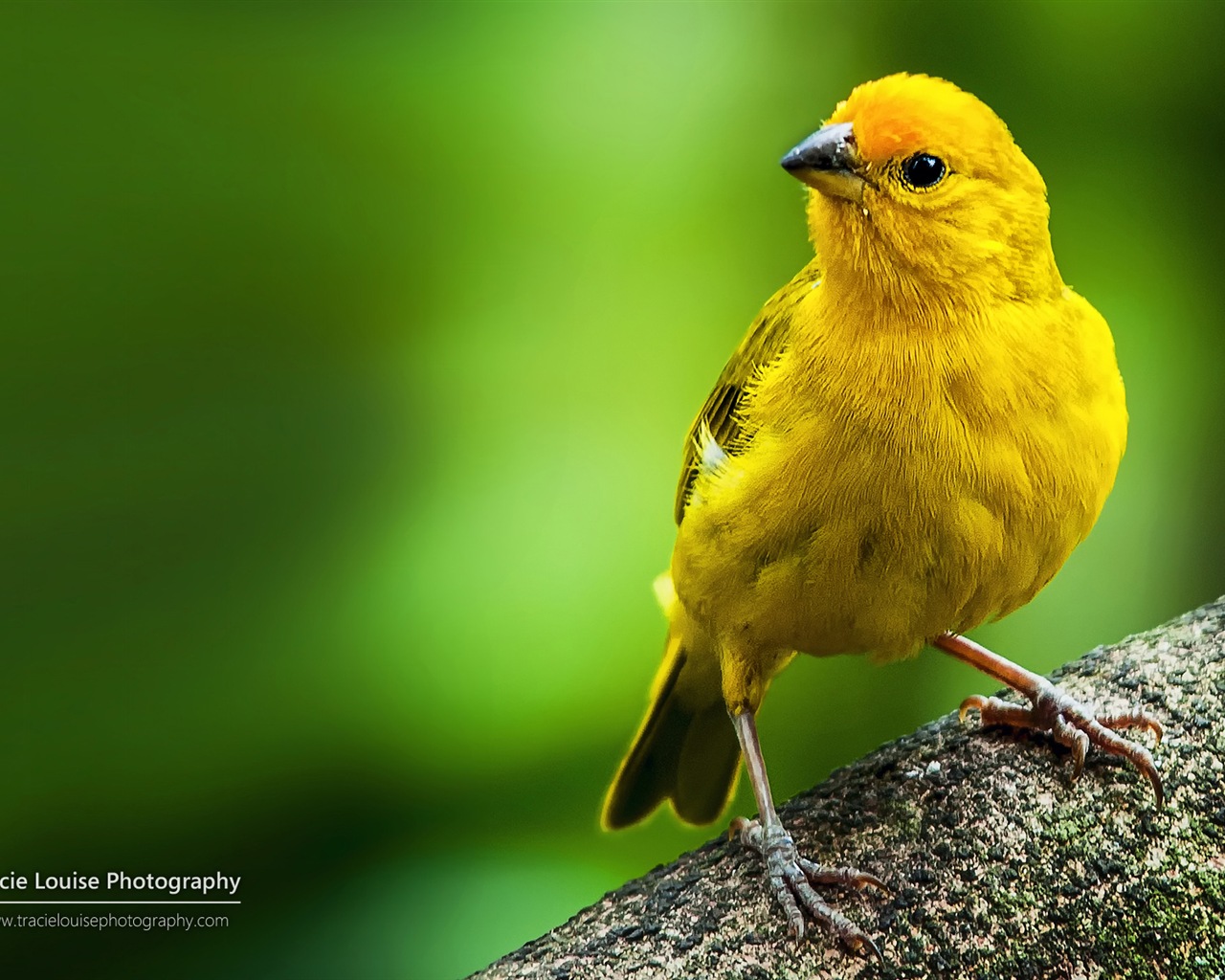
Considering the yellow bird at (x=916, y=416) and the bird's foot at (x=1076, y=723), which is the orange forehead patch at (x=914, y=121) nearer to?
the yellow bird at (x=916, y=416)

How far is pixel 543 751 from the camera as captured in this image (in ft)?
10.2

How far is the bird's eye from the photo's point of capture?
1.94 m

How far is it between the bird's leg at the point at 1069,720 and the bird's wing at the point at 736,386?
69 cm

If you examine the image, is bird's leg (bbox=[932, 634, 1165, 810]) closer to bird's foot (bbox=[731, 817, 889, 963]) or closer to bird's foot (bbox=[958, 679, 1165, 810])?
bird's foot (bbox=[958, 679, 1165, 810])

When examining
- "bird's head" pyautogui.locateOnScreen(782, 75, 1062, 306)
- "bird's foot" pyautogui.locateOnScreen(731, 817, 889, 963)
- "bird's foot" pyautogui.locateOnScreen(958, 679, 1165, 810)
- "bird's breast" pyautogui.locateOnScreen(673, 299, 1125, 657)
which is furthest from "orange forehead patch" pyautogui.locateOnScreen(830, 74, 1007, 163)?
"bird's foot" pyautogui.locateOnScreen(731, 817, 889, 963)

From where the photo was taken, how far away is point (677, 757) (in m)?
2.78

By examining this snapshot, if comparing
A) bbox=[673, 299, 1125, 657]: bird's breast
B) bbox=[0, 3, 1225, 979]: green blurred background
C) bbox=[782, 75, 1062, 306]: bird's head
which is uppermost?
bbox=[0, 3, 1225, 979]: green blurred background

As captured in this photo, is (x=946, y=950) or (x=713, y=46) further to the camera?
(x=713, y=46)

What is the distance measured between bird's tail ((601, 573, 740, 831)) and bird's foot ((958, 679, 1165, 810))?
0.70 metres

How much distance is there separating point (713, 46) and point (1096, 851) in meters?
2.15

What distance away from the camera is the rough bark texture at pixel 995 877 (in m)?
1.78

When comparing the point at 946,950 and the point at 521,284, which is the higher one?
the point at 521,284

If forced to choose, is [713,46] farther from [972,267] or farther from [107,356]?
[107,356]

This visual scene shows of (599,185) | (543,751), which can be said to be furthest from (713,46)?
(543,751)
